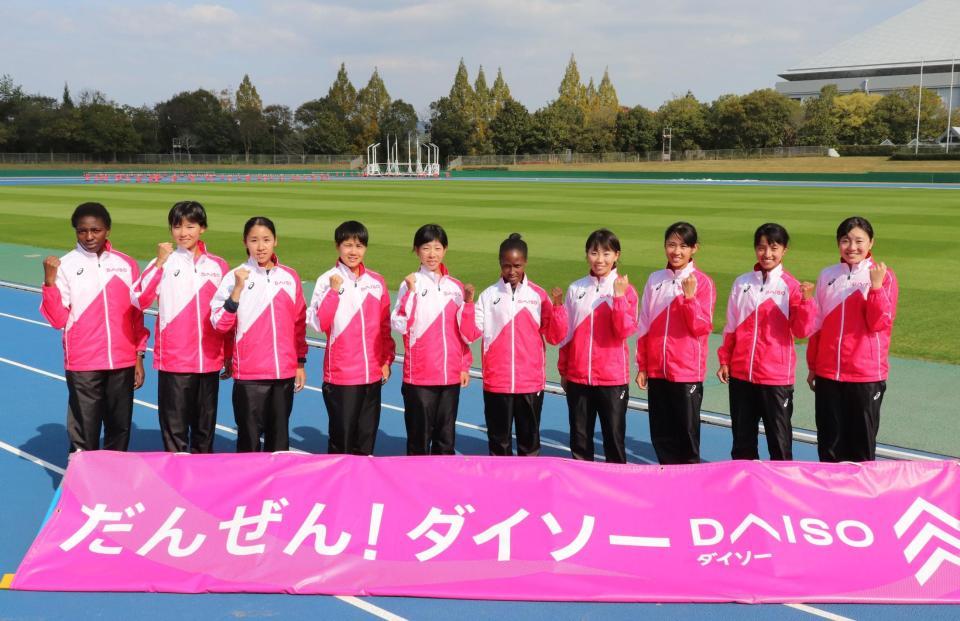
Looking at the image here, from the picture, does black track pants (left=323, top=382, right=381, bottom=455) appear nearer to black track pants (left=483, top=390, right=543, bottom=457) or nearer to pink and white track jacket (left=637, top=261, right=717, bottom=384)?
black track pants (left=483, top=390, right=543, bottom=457)

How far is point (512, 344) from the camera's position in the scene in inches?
214

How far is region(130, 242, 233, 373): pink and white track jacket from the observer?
5.39 m

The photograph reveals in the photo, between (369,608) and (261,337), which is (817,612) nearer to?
(369,608)

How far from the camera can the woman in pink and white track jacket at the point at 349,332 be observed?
5359 millimetres

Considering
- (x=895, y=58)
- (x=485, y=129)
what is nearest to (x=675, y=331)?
(x=485, y=129)

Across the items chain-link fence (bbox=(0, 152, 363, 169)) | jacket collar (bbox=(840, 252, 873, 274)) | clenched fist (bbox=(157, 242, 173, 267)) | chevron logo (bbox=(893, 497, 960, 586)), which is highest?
chain-link fence (bbox=(0, 152, 363, 169))

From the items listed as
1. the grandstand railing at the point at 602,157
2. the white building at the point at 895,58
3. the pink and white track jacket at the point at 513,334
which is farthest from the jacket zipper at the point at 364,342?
the white building at the point at 895,58

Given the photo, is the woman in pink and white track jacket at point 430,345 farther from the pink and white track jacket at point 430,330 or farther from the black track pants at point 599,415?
the black track pants at point 599,415

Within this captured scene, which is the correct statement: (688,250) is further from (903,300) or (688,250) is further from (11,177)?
(11,177)

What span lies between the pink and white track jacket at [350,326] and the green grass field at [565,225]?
629 centimetres

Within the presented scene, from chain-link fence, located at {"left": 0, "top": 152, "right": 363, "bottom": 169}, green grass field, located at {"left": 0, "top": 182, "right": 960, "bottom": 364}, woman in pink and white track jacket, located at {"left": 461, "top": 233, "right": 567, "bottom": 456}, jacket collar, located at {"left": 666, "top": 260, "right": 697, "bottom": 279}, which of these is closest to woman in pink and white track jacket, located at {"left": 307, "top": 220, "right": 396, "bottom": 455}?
woman in pink and white track jacket, located at {"left": 461, "top": 233, "right": 567, "bottom": 456}

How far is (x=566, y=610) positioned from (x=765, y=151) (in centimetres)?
7924

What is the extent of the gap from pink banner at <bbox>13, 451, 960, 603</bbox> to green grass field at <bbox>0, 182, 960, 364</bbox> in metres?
5.55

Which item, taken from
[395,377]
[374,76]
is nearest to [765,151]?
[374,76]
